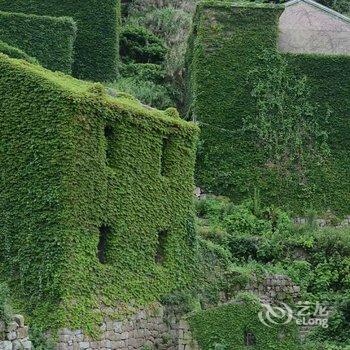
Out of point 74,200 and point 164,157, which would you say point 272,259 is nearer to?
point 164,157

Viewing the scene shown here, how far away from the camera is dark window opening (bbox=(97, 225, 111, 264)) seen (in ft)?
68.5

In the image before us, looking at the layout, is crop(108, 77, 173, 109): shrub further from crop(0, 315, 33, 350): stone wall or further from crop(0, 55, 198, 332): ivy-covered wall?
crop(0, 315, 33, 350): stone wall

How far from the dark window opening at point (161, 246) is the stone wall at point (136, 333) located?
51.1 inches

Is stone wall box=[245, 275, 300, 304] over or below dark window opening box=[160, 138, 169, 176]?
below

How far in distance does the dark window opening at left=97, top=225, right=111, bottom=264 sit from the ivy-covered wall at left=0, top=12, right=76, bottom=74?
13878mm

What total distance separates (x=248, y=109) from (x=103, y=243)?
46.4 feet

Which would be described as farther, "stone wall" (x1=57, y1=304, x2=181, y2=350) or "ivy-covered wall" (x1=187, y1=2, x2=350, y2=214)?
"ivy-covered wall" (x1=187, y1=2, x2=350, y2=214)

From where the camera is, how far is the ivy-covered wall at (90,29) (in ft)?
122

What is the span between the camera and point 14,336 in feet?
54.3

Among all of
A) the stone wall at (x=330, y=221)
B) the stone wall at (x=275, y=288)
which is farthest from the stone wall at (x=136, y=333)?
the stone wall at (x=330, y=221)

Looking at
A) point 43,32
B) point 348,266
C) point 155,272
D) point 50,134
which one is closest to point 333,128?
point 348,266

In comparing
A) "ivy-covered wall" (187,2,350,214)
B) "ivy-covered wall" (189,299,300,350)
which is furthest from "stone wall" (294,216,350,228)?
"ivy-covered wall" (189,299,300,350)

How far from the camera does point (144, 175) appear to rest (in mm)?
22328

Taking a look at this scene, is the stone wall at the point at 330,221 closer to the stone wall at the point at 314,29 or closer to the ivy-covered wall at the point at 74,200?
the stone wall at the point at 314,29
